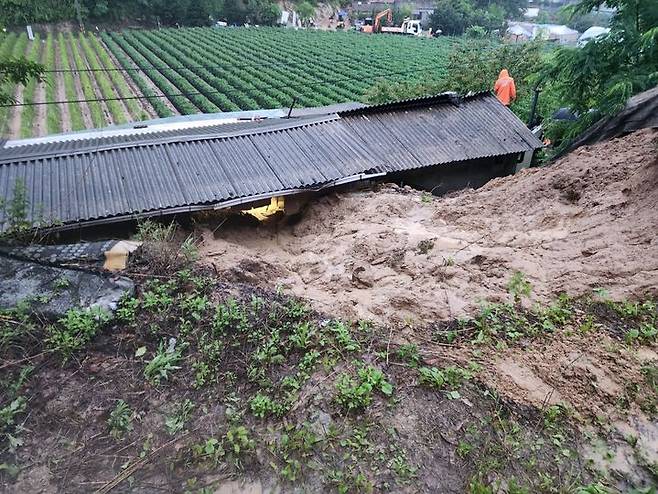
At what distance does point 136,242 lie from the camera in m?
5.95

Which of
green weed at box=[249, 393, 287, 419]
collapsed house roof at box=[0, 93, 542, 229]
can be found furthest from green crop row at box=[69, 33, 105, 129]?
green weed at box=[249, 393, 287, 419]

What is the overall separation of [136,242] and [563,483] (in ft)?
17.8

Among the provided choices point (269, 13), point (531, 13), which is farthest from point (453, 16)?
point (531, 13)

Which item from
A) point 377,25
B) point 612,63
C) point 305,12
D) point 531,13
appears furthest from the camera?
point 531,13

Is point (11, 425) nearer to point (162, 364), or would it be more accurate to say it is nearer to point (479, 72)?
point (162, 364)

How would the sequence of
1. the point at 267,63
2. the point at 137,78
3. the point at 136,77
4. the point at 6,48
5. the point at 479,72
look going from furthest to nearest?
the point at 267,63 → the point at 6,48 → the point at 136,77 → the point at 137,78 → the point at 479,72

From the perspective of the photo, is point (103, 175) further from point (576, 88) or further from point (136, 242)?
point (576, 88)

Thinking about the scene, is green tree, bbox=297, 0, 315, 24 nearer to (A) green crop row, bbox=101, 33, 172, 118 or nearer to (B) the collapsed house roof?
(A) green crop row, bbox=101, 33, 172, 118

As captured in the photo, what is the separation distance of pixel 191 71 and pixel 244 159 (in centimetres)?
2855

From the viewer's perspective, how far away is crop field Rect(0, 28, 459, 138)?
25125 mm

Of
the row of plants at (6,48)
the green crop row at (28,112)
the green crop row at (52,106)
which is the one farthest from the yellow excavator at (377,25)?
the green crop row at (28,112)

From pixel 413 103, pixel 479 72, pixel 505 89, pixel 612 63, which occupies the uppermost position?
pixel 612 63

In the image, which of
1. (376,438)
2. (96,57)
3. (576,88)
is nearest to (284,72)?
(96,57)

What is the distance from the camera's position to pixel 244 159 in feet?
29.7
